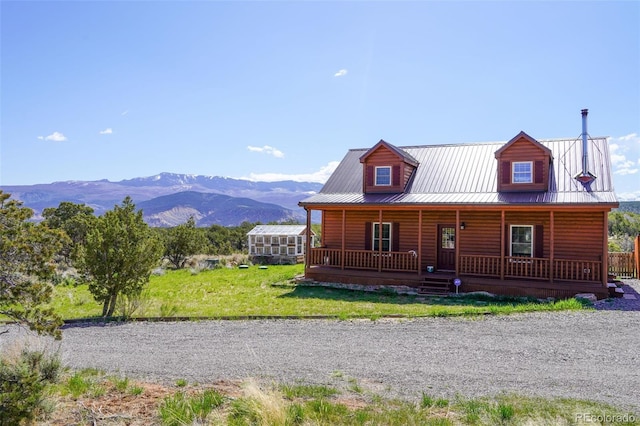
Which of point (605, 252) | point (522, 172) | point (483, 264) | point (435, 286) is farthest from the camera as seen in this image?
point (522, 172)

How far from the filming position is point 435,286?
14945 millimetres

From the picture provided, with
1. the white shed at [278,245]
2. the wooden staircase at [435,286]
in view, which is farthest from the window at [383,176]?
the white shed at [278,245]

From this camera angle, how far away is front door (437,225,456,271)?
17.1 meters

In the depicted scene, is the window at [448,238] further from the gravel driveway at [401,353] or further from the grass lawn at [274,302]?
the gravel driveway at [401,353]

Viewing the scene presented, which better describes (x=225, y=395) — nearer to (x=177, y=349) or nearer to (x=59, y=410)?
(x=59, y=410)

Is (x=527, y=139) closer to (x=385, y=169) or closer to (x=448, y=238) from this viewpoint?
(x=448, y=238)

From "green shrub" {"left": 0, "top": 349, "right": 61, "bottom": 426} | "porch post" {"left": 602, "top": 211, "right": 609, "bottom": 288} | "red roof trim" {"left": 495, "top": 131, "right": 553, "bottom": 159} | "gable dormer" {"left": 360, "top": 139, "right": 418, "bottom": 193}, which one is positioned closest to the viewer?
"green shrub" {"left": 0, "top": 349, "right": 61, "bottom": 426}

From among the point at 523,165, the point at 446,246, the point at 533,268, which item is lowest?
the point at 533,268

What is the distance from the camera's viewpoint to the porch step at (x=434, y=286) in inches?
575

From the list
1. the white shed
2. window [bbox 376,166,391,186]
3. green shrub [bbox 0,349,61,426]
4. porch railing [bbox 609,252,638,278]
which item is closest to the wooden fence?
porch railing [bbox 609,252,638,278]

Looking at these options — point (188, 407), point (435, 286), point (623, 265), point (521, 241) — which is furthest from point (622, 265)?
point (188, 407)

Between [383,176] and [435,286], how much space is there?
559 centimetres

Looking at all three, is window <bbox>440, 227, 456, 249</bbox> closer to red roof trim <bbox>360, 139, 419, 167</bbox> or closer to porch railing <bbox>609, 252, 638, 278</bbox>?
red roof trim <bbox>360, 139, 419, 167</bbox>

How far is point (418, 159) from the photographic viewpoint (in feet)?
65.3
